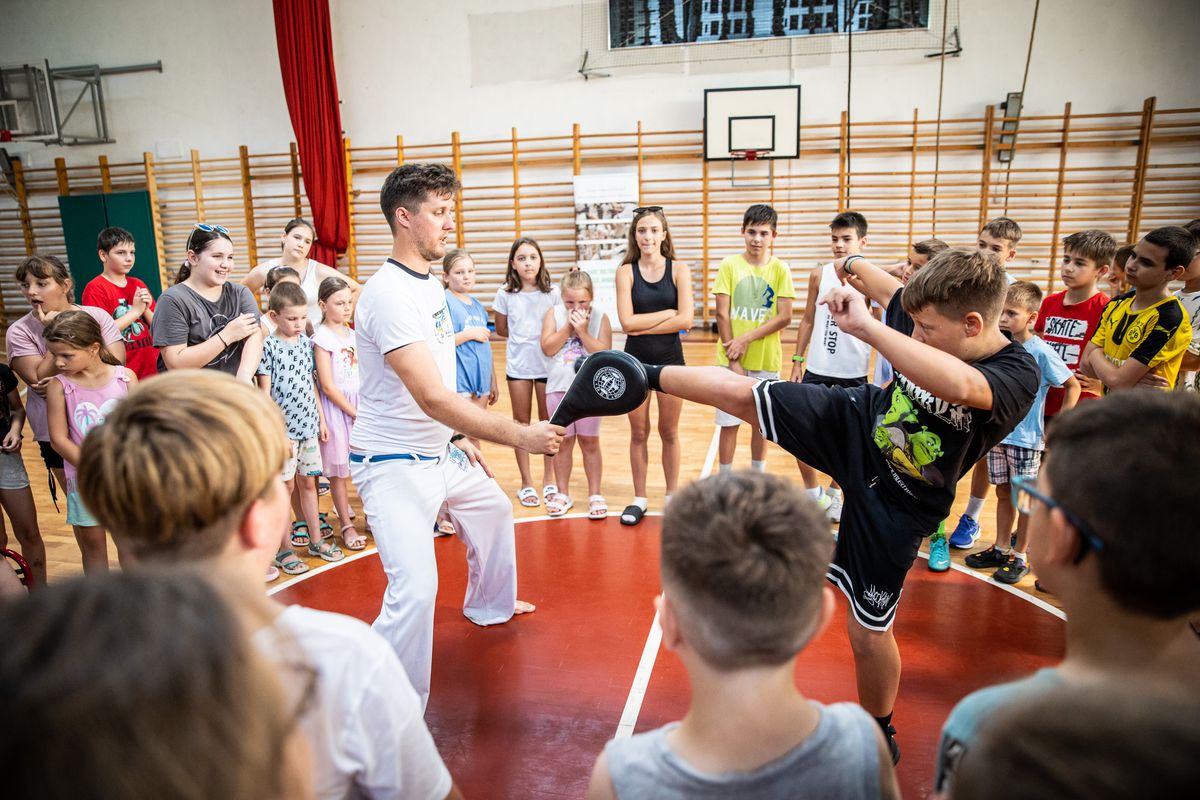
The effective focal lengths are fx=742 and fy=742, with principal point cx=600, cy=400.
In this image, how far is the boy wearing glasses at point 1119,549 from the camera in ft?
3.28

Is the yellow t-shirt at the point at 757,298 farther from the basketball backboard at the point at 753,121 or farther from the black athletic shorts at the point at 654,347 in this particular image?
the basketball backboard at the point at 753,121

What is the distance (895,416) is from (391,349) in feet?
5.47

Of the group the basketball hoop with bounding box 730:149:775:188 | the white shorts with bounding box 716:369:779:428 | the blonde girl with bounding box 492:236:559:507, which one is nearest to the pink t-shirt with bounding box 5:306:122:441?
the blonde girl with bounding box 492:236:559:507

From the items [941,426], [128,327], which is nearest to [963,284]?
[941,426]

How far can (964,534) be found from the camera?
4.04 metres

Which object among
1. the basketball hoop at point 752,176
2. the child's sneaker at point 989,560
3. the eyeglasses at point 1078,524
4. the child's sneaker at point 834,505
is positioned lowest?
the child's sneaker at point 989,560

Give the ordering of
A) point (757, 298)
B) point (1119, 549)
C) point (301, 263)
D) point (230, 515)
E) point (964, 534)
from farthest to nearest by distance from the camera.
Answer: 1. point (301, 263)
2. point (757, 298)
3. point (964, 534)
4. point (230, 515)
5. point (1119, 549)

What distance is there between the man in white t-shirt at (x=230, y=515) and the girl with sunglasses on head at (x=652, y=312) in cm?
330

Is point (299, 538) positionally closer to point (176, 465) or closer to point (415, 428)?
point (415, 428)

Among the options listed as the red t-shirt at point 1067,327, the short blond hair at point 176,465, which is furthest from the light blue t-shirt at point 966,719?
the red t-shirt at point 1067,327

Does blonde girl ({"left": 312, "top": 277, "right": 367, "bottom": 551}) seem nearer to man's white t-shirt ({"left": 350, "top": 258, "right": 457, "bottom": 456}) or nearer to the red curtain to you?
man's white t-shirt ({"left": 350, "top": 258, "right": 457, "bottom": 456})

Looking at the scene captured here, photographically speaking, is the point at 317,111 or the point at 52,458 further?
the point at 317,111

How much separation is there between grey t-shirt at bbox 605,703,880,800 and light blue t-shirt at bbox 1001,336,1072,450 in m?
2.83

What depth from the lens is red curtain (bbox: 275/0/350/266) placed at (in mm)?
10148
